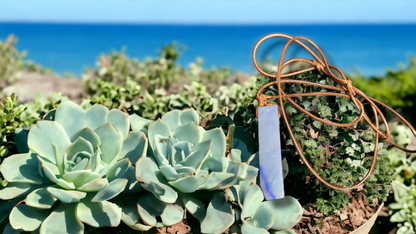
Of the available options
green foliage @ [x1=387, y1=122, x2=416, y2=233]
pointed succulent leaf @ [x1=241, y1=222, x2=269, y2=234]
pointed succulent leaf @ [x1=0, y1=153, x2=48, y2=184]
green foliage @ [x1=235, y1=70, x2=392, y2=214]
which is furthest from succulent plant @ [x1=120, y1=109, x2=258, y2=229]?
green foliage @ [x1=387, y1=122, x2=416, y2=233]

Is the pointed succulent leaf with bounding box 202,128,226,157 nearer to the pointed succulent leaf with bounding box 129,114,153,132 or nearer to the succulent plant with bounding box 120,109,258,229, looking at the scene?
the succulent plant with bounding box 120,109,258,229

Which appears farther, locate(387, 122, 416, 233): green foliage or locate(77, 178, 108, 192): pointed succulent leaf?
locate(387, 122, 416, 233): green foliage

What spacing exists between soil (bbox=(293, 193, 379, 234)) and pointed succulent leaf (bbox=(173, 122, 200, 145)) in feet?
1.48

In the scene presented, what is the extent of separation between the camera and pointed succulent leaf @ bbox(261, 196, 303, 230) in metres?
1.10

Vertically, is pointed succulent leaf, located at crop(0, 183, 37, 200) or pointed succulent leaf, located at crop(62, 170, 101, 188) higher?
pointed succulent leaf, located at crop(62, 170, 101, 188)

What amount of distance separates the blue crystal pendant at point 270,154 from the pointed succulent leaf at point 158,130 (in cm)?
32

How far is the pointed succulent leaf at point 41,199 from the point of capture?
1006 mm

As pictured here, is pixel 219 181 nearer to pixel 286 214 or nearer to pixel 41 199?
pixel 286 214

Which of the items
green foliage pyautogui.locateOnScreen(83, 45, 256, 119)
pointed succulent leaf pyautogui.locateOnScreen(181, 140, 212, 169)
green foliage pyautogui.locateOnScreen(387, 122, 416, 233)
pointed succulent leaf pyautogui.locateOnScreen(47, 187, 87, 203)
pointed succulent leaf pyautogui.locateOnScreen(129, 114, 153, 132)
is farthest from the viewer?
green foliage pyautogui.locateOnScreen(83, 45, 256, 119)

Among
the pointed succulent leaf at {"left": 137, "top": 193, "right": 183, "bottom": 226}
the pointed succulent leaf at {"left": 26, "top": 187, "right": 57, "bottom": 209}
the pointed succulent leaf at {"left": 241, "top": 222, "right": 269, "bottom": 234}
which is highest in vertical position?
the pointed succulent leaf at {"left": 26, "top": 187, "right": 57, "bottom": 209}

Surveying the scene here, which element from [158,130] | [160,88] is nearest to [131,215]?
[158,130]

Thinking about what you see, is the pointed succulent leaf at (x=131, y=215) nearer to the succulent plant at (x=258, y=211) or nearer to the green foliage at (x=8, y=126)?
the succulent plant at (x=258, y=211)

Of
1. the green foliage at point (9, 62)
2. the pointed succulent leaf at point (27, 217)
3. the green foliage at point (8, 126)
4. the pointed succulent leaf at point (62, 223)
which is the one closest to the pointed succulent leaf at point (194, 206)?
the pointed succulent leaf at point (62, 223)

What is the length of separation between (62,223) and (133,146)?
1.03 ft
